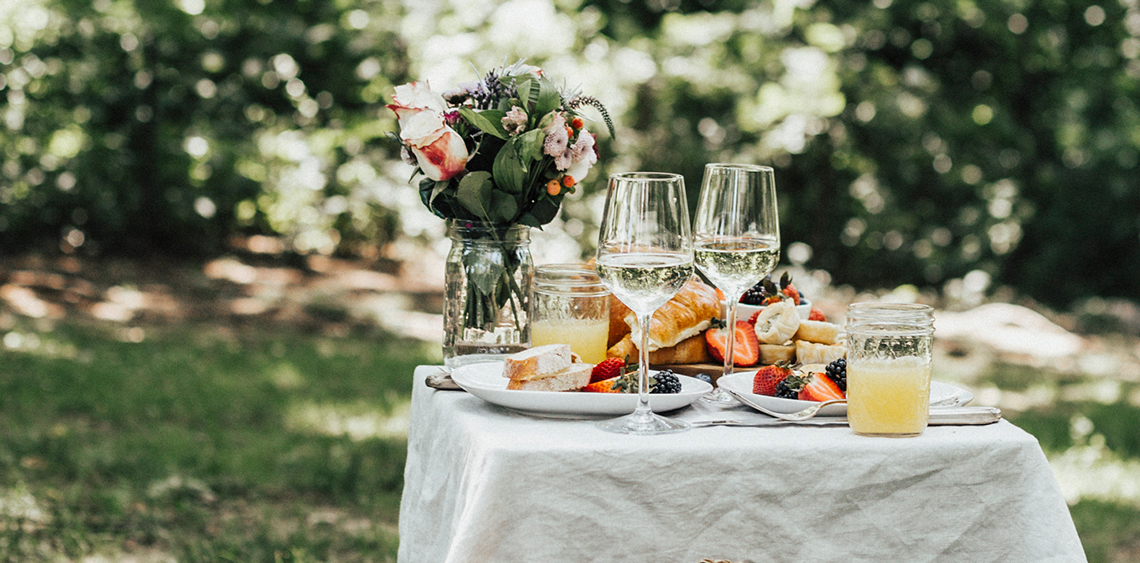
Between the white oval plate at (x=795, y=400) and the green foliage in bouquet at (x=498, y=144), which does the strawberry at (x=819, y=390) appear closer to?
the white oval plate at (x=795, y=400)

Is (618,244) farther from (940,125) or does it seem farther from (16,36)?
(16,36)

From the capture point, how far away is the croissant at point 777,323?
7.20ft

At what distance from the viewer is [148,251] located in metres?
8.74

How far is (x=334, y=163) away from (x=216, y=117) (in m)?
1.07

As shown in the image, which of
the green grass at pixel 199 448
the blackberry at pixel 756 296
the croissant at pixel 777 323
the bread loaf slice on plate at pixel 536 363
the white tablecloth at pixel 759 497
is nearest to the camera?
the white tablecloth at pixel 759 497

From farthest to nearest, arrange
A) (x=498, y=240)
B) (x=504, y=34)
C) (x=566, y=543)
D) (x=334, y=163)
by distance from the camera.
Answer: (x=334, y=163)
(x=504, y=34)
(x=498, y=240)
(x=566, y=543)

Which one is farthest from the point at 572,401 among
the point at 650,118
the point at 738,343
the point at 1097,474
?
the point at 650,118

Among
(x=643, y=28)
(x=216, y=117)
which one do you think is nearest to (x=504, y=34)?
(x=643, y=28)

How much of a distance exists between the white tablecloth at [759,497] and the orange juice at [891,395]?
28 mm

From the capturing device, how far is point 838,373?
6.58 ft

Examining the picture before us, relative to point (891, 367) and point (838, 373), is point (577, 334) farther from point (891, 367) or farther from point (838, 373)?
point (891, 367)

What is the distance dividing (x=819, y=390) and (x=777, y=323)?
0.28 m

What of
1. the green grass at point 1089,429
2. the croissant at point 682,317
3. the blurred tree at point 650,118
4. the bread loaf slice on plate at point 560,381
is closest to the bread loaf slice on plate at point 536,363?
the bread loaf slice on plate at point 560,381

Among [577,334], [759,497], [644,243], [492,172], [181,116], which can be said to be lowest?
[759,497]
